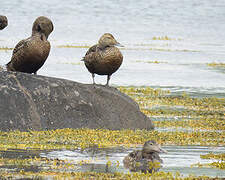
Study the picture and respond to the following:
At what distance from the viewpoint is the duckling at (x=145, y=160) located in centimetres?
1220

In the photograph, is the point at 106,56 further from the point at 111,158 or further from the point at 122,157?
the point at 111,158

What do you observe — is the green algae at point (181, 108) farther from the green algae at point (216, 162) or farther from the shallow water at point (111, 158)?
the green algae at point (216, 162)

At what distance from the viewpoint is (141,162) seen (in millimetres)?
12547

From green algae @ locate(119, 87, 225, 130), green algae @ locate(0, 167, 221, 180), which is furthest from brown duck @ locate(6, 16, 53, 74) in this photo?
green algae @ locate(0, 167, 221, 180)

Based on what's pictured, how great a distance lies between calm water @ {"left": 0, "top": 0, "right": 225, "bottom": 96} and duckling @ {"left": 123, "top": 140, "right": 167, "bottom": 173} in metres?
12.7

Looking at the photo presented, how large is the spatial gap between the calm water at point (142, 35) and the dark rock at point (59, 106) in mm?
8648

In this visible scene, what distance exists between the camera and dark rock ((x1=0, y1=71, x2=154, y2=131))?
1600 cm

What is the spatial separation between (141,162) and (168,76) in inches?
742

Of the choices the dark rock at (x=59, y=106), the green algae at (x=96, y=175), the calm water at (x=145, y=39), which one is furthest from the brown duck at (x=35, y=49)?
the green algae at (x=96, y=175)

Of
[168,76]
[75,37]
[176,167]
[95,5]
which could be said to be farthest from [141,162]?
[95,5]

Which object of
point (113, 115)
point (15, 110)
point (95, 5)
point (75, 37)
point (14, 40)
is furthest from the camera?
point (95, 5)

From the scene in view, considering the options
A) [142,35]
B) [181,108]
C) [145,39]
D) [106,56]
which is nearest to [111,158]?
[106,56]

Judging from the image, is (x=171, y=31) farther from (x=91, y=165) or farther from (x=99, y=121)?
(x=91, y=165)

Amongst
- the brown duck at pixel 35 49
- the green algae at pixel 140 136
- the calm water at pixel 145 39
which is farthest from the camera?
the calm water at pixel 145 39
